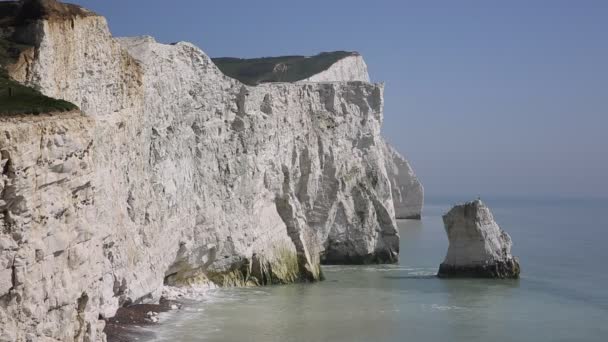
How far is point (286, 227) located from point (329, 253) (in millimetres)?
6290

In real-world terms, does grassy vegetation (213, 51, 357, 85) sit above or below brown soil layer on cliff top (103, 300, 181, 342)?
above

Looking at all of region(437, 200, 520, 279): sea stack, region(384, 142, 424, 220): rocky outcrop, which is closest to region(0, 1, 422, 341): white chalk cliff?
region(437, 200, 520, 279): sea stack

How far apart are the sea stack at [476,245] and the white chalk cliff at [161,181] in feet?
19.1

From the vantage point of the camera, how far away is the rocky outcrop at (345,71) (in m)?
58.8

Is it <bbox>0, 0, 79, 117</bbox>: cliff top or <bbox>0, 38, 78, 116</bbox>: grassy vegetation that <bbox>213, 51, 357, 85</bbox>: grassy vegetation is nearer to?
<bbox>0, 0, 79, 117</bbox>: cliff top

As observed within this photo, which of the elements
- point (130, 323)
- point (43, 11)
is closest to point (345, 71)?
point (130, 323)

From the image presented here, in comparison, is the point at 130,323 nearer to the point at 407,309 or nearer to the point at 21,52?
the point at 21,52

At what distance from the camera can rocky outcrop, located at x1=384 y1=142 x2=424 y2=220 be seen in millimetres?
82688

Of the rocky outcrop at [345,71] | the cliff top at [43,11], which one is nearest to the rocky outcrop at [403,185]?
the rocky outcrop at [345,71]

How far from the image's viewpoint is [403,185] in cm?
8300

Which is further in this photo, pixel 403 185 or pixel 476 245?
pixel 403 185

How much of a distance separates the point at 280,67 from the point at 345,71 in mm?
4646

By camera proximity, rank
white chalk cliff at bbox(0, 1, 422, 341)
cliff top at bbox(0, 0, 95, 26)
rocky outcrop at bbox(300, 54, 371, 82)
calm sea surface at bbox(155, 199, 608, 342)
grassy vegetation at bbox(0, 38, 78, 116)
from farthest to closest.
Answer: rocky outcrop at bbox(300, 54, 371, 82), calm sea surface at bbox(155, 199, 608, 342), cliff top at bbox(0, 0, 95, 26), grassy vegetation at bbox(0, 38, 78, 116), white chalk cliff at bbox(0, 1, 422, 341)

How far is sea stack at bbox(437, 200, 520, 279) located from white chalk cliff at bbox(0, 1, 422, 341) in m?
5.82
